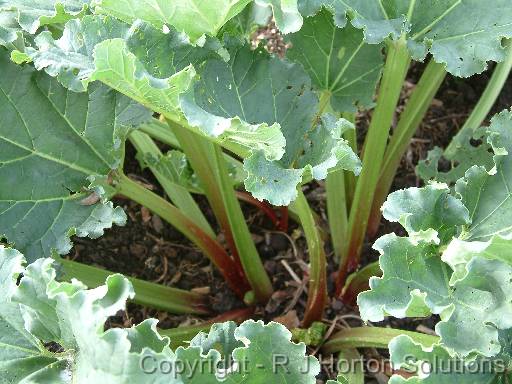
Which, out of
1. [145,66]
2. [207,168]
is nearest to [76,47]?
[145,66]

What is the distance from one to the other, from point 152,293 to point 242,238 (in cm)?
27

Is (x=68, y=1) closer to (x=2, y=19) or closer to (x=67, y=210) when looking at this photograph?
(x=2, y=19)

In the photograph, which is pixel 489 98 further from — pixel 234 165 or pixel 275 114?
pixel 275 114

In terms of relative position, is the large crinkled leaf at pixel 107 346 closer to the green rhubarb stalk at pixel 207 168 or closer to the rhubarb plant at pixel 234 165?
the rhubarb plant at pixel 234 165

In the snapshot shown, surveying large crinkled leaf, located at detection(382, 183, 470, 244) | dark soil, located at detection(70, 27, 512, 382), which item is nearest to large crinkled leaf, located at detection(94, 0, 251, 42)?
large crinkled leaf, located at detection(382, 183, 470, 244)

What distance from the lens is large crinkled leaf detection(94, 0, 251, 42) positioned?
1250 millimetres

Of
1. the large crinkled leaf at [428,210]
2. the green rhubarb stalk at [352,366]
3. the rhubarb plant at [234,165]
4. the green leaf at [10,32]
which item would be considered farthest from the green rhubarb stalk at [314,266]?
the green leaf at [10,32]

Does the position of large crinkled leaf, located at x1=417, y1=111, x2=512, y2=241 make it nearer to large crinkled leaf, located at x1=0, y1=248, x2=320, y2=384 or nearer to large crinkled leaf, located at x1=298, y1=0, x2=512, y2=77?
large crinkled leaf, located at x1=298, y1=0, x2=512, y2=77

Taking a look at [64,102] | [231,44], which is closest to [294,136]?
[231,44]

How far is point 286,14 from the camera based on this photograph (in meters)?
1.19

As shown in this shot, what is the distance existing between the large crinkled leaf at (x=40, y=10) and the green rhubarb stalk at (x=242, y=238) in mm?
428

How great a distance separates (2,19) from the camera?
138 centimetres

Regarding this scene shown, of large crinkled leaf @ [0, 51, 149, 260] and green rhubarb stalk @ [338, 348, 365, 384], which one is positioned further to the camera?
green rhubarb stalk @ [338, 348, 365, 384]

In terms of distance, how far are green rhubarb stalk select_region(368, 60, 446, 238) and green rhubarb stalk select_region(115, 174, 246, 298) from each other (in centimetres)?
42
